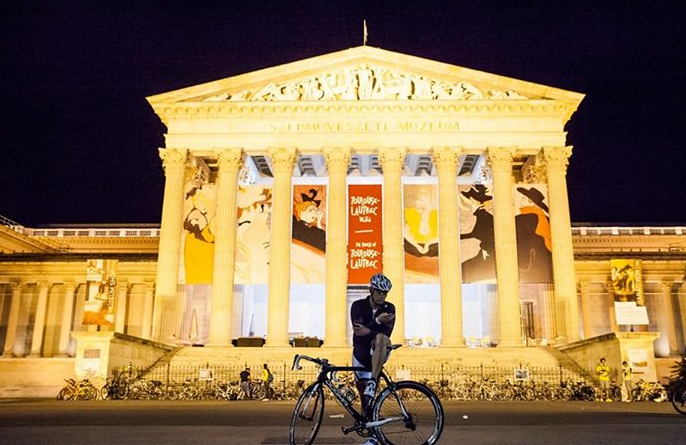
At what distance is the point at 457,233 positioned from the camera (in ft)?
117

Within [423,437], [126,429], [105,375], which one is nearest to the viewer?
[423,437]

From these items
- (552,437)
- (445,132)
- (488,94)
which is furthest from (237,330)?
(552,437)

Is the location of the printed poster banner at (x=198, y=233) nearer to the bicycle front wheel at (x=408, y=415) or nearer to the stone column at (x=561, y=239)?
the stone column at (x=561, y=239)

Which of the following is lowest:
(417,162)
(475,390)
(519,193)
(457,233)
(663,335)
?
(475,390)

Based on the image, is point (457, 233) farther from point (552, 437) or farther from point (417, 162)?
point (552, 437)

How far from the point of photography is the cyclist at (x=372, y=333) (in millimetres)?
7164

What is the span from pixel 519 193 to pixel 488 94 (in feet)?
20.0

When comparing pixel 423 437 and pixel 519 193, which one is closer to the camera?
pixel 423 437

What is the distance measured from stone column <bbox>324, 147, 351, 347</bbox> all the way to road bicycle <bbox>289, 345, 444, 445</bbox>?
88.4ft

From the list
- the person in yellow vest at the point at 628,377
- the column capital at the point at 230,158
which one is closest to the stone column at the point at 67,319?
the column capital at the point at 230,158

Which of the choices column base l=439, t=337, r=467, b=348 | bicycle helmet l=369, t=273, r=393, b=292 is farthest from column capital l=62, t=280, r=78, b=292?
bicycle helmet l=369, t=273, r=393, b=292

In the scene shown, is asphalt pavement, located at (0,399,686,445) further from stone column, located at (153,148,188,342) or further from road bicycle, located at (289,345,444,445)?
stone column, located at (153,148,188,342)

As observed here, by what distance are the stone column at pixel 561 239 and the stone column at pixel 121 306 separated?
92.9 ft

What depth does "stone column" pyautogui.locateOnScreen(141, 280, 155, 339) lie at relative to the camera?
140ft
